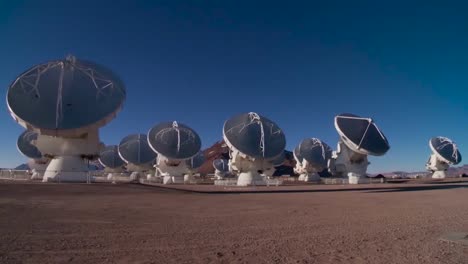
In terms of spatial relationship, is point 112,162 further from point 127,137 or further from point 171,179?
point 171,179

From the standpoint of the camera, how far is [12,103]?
34750mm

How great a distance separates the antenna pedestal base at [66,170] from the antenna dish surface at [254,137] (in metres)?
17.6

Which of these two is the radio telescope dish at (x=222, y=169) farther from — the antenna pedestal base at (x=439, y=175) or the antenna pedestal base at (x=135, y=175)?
the antenna pedestal base at (x=439, y=175)

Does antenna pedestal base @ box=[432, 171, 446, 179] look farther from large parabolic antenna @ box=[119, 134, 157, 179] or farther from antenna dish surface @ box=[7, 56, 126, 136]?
antenna dish surface @ box=[7, 56, 126, 136]

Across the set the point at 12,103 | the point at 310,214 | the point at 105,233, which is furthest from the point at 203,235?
the point at 12,103

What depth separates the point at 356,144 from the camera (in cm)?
5019

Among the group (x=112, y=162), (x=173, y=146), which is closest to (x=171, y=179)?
(x=173, y=146)

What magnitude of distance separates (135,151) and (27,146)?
20983 mm

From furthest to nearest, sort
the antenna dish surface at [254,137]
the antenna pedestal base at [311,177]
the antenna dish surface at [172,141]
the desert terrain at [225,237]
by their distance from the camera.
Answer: the antenna pedestal base at [311,177], the antenna dish surface at [172,141], the antenna dish surface at [254,137], the desert terrain at [225,237]

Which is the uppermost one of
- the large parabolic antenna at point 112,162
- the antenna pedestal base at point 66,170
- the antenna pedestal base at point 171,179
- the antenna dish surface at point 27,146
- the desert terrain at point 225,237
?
the antenna dish surface at point 27,146

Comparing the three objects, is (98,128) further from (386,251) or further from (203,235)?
(386,251)

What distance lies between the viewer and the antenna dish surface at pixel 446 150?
73.9m

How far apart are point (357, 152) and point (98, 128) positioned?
114ft

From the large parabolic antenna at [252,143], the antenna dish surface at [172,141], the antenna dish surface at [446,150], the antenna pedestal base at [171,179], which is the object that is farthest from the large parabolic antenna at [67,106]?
the antenna dish surface at [446,150]
